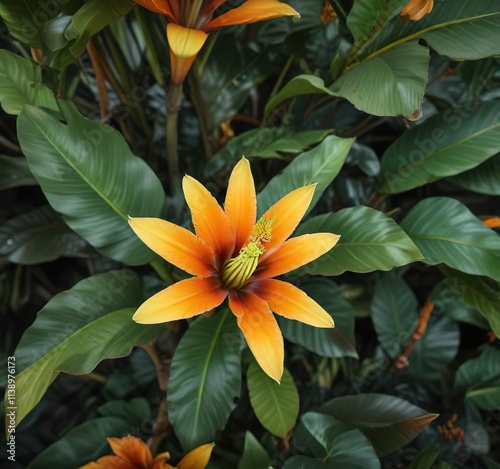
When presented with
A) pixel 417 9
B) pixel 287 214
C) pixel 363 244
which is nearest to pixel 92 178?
pixel 287 214

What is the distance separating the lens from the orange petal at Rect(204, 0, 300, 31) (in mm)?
835

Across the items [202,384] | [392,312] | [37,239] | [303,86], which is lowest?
[392,312]

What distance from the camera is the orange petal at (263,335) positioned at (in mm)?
729

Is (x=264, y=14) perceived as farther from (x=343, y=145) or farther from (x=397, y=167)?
(x=397, y=167)

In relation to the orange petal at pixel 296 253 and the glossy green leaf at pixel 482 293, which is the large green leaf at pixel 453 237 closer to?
the glossy green leaf at pixel 482 293

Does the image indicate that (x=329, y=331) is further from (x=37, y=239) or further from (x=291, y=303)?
(x=37, y=239)

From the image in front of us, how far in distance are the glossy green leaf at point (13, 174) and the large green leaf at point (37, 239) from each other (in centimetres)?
8

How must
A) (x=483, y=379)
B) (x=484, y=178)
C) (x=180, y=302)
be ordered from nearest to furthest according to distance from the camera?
(x=180, y=302) → (x=484, y=178) → (x=483, y=379)

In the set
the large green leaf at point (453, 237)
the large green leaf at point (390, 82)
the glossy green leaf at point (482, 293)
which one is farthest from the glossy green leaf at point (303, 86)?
the glossy green leaf at point (482, 293)

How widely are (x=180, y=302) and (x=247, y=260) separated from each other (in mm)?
110

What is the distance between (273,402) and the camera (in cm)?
98

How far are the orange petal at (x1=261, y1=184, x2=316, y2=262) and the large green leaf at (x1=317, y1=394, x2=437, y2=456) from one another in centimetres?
38

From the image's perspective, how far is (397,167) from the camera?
41.3 inches

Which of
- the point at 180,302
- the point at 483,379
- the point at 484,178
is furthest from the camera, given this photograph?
the point at 483,379
